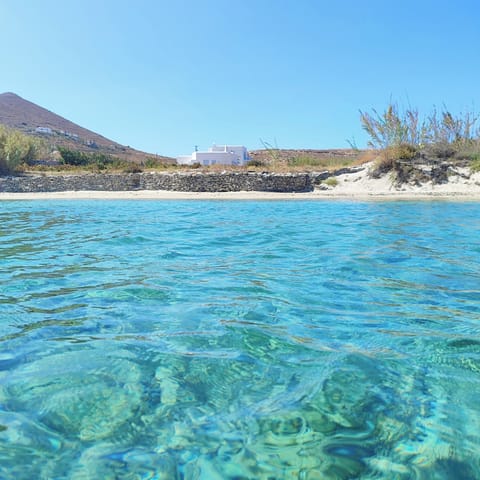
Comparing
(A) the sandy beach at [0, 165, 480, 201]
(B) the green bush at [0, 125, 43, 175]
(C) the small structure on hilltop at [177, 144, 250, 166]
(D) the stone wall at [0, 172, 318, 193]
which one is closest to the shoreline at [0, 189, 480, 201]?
(A) the sandy beach at [0, 165, 480, 201]

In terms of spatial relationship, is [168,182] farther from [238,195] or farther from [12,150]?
[12,150]

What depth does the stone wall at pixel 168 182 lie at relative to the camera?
2306 centimetres

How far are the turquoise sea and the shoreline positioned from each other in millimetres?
14948

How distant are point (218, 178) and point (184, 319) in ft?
68.8

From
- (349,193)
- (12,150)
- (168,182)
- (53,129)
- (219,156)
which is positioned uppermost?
(53,129)

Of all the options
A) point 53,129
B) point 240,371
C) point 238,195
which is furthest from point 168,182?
point 53,129

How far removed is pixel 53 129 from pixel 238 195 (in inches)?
2401

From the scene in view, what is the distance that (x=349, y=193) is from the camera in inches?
810

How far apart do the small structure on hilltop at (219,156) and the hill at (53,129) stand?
19943mm

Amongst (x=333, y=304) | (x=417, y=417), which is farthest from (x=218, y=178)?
(x=417, y=417)

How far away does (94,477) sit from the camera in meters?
1.38

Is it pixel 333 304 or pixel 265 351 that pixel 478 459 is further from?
pixel 333 304

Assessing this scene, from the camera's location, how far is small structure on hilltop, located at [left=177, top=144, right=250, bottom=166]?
37.1 metres

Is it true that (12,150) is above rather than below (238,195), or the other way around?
above
